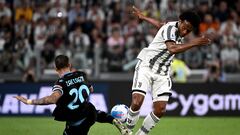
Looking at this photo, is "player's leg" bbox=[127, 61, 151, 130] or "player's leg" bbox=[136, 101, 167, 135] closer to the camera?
"player's leg" bbox=[136, 101, 167, 135]

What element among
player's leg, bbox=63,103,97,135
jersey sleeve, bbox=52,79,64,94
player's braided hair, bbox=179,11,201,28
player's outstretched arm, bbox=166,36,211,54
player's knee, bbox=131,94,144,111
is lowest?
player's leg, bbox=63,103,97,135

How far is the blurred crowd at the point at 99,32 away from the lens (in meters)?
20.5

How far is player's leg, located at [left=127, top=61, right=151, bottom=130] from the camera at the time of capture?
12097 mm

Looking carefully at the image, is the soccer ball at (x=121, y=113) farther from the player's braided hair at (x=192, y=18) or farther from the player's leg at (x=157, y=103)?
the player's braided hair at (x=192, y=18)

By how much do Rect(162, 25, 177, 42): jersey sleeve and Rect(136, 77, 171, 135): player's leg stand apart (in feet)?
2.68

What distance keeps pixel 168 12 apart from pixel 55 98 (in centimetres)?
1308

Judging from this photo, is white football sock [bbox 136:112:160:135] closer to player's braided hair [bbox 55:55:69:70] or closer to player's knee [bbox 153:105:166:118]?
player's knee [bbox 153:105:166:118]

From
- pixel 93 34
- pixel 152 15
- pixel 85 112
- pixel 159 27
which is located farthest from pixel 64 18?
pixel 85 112

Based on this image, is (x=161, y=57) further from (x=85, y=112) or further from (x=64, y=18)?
(x=64, y=18)

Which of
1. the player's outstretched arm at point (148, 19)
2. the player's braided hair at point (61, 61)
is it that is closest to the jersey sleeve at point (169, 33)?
the player's outstretched arm at point (148, 19)

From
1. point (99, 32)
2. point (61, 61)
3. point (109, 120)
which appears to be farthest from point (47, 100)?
point (99, 32)

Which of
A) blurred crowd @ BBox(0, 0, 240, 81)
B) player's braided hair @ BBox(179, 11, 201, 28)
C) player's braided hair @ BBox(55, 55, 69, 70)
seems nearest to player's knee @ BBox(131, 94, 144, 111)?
player's braided hair @ BBox(179, 11, 201, 28)

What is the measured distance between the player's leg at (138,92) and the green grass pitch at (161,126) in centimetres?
200

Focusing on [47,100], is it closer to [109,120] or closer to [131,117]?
[109,120]
